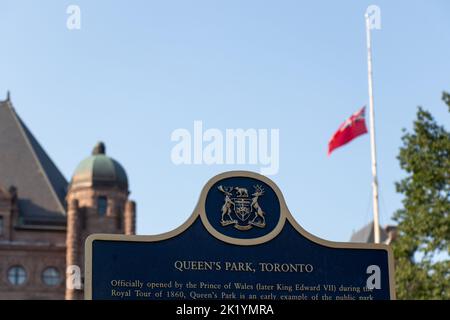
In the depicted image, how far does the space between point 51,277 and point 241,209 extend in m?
52.2

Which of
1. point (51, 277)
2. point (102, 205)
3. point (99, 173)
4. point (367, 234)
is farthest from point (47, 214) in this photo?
point (367, 234)

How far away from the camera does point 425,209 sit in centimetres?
3103

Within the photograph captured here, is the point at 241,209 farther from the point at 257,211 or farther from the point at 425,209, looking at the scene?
the point at 425,209

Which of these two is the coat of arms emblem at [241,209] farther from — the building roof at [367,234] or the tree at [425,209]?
the building roof at [367,234]

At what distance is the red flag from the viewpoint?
3778 centimetres

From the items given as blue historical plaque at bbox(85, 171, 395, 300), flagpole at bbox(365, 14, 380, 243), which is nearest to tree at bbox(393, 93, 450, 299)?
flagpole at bbox(365, 14, 380, 243)

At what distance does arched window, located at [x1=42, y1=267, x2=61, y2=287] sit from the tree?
108 ft

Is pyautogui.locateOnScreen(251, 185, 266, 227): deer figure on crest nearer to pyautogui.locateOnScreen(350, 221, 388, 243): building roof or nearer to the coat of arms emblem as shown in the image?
the coat of arms emblem

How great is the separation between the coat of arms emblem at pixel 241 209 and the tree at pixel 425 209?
66.1ft

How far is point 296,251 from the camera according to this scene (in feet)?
36.6

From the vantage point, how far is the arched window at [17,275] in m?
60.9

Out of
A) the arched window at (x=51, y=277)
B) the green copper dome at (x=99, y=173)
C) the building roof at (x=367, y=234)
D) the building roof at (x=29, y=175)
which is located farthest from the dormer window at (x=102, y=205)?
the building roof at (x=367, y=234)
